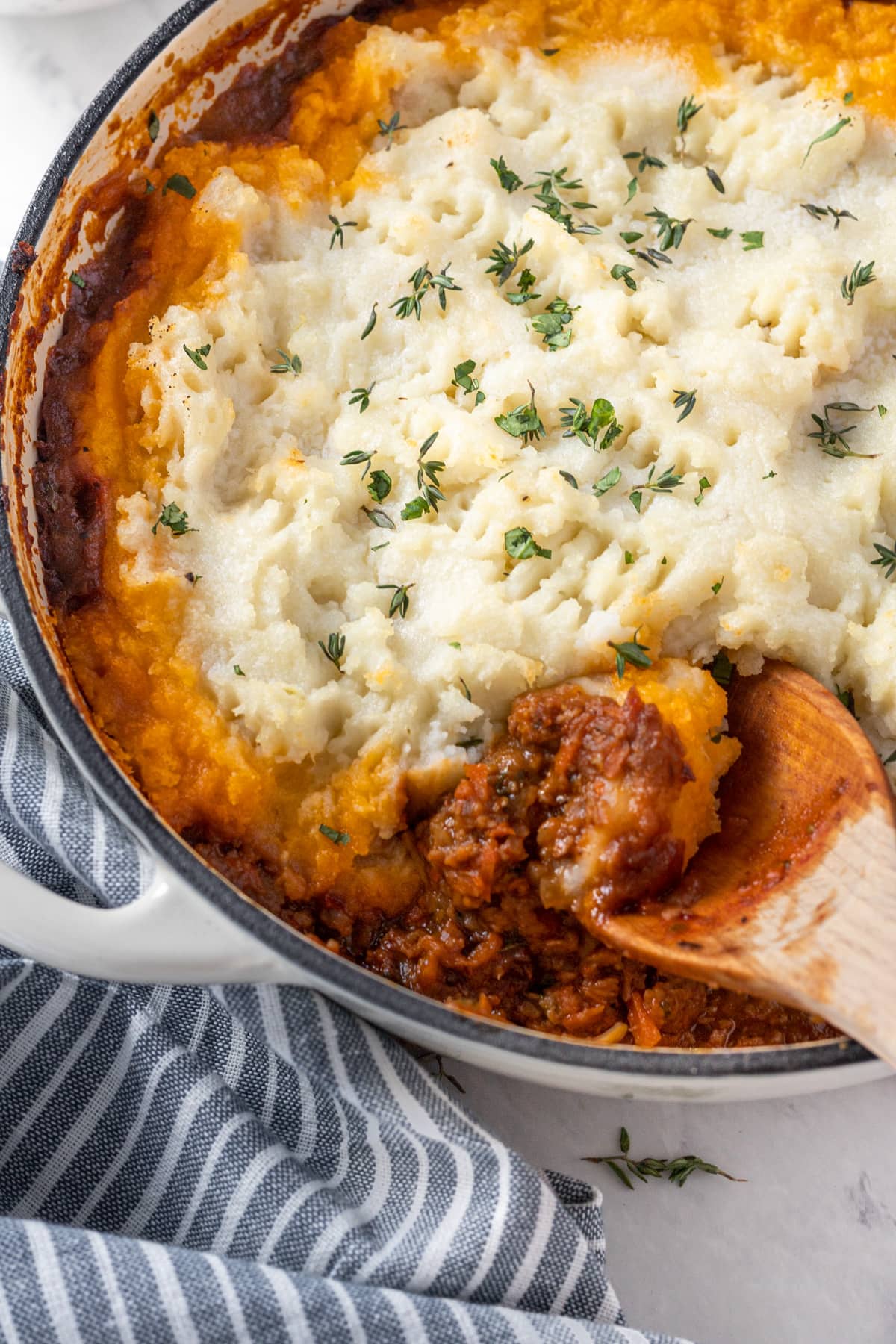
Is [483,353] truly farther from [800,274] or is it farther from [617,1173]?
[617,1173]

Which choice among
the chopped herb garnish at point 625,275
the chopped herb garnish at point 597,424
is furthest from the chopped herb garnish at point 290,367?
the chopped herb garnish at point 625,275

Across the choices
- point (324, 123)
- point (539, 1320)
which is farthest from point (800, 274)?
point (539, 1320)

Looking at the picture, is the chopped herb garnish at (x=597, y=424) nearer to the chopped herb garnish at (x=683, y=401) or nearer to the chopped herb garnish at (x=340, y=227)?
the chopped herb garnish at (x=683, y=401)

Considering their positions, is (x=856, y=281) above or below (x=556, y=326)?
below

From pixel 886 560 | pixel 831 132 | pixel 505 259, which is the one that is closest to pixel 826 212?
pixel 831 132

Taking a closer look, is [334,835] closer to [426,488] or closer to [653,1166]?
[426,488]

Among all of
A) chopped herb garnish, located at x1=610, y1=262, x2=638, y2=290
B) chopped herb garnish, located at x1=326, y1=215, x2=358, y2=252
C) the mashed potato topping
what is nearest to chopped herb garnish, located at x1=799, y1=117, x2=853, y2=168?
the mashed potato topping

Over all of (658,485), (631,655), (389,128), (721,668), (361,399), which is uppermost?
(389,128)

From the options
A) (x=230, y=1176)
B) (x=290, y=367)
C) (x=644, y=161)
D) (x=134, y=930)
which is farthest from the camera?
(x=644, y=161)

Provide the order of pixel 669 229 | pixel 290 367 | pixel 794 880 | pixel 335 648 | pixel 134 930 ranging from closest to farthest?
pixel 134 930 → pixel 794 880 → pixel 335 648 → pixel 290 367 → pixel 669 229
